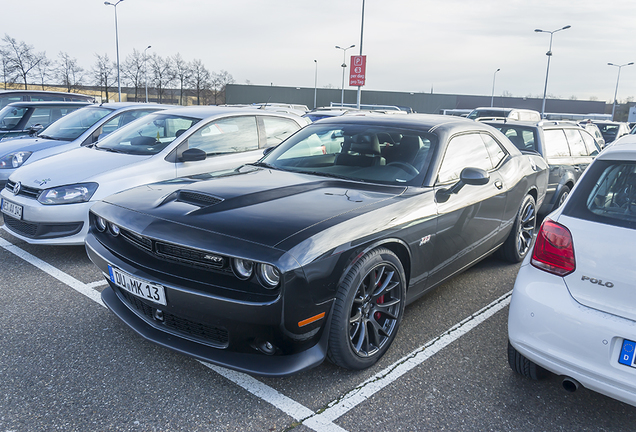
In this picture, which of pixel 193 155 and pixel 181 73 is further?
pixel 181 73

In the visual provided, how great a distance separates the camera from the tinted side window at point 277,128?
20.8ft

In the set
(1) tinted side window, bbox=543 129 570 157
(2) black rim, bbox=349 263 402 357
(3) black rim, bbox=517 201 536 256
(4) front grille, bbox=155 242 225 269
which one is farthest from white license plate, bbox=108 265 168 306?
(1) tinted side window, bbox=543 129 570 157

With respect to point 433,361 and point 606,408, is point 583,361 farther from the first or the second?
point 433,361

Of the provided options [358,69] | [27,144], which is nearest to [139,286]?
[27,144]

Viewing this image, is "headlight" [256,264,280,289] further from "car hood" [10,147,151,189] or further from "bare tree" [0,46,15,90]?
"bare tree" [0,46,15,90]

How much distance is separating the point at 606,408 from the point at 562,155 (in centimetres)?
540

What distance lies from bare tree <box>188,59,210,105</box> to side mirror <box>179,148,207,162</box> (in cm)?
5507

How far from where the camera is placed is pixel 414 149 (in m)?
3.60

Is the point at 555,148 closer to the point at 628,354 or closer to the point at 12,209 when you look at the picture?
the point at 628,354

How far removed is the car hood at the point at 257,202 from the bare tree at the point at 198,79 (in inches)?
2240

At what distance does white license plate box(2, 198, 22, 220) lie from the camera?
461cm

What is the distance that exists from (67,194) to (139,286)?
8.25ft

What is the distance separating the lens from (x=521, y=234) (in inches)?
194

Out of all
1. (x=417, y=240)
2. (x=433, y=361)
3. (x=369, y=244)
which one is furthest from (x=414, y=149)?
(x=433, y=361)
